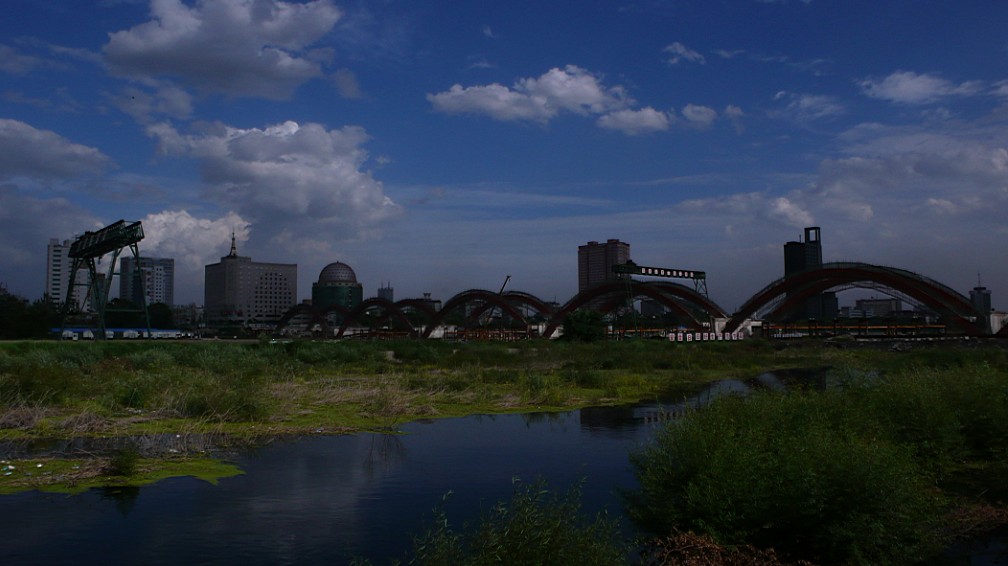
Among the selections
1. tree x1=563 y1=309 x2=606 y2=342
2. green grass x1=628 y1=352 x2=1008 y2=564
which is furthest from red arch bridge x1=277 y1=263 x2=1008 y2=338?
green grass x1=628 y1=352 x2=1008 y2=564

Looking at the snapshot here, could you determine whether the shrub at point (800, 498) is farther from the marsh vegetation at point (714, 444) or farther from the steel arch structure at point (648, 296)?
the steel arch structure at point (648, 296)

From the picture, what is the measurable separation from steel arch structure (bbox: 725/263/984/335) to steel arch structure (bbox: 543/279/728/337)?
5.26m

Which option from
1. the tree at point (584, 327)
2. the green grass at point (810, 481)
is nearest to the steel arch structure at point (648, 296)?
the tree at point (584, 327)

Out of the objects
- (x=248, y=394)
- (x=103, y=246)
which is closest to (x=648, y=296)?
(x=103, y=246)

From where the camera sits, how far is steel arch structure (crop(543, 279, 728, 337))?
113750 millimetres

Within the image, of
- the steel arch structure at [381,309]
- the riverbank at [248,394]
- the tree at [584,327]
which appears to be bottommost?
the riverbank at [248,394]

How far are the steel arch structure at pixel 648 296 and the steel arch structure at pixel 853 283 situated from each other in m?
5.26

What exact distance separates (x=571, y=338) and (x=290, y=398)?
218 feet

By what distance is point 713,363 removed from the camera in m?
56.4

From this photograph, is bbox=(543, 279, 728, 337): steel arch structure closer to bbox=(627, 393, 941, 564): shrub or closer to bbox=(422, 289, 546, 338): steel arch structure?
bbox=(422, 289, 546, 338): steel arch structure

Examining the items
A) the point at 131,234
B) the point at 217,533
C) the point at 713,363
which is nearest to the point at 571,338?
the point at 713,363

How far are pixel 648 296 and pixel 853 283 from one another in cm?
3412

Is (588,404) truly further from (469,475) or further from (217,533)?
(217,533)

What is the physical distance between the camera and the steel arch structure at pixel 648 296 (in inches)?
4478
